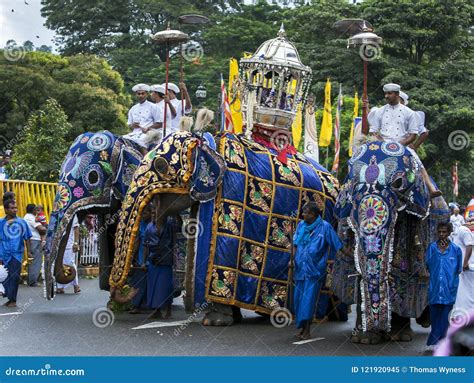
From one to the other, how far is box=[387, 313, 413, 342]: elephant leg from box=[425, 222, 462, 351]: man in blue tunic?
101 centimetres

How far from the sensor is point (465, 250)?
11328mm

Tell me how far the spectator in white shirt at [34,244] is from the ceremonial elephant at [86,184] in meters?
4.45

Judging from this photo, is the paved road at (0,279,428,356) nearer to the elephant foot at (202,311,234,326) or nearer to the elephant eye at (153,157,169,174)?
the elephant foot at (202,311,234,326)

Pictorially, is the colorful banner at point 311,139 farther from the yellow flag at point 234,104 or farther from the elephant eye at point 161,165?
the elephant eye at point 161,165

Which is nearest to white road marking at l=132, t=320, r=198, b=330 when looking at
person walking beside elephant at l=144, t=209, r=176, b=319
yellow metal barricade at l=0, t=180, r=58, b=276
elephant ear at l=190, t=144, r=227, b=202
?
person walking beside elephant at l=144, t=209, r=176, b=319

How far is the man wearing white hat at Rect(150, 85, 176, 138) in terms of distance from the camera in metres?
12.6

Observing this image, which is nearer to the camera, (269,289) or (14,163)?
(269,289)

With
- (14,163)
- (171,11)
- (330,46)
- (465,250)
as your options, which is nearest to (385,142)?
(465,250)

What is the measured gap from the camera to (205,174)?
10.8 meters

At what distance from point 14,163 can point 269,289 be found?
11.8 meters

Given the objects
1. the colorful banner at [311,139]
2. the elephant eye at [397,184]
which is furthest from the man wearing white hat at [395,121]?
the colorful banner at [311,139]

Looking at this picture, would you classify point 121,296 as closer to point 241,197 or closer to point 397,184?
point 241,197

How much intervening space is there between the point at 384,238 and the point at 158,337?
2576 mm

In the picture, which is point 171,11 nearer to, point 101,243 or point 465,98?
point 465,98
